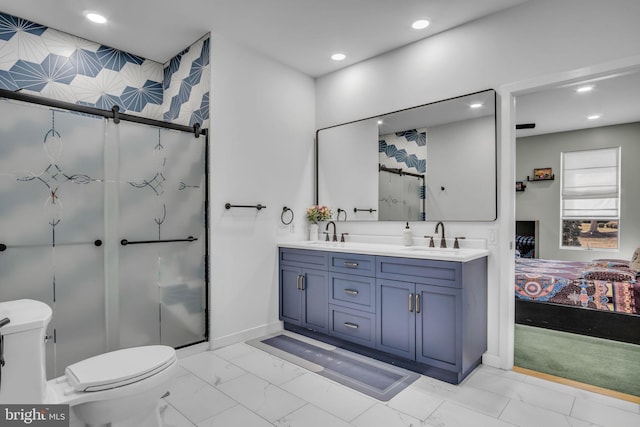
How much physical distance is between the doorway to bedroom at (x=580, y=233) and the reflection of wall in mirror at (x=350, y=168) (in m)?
1.53

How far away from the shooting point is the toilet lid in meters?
1.54

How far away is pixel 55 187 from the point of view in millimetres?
2281

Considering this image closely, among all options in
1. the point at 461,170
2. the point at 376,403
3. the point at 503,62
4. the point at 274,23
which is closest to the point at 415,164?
the point at 461,170

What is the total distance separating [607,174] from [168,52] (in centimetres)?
678

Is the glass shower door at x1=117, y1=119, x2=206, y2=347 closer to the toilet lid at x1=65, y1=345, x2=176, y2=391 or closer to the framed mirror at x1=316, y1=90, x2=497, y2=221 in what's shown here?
the toilet lid at x1=65, y1=345, x2=176, y2=391

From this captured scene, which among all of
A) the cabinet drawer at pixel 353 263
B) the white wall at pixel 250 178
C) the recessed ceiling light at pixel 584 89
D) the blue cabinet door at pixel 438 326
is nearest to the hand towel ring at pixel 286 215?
the white wall at pixel 250 178

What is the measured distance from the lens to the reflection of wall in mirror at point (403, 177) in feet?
10.5

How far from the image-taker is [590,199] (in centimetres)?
589

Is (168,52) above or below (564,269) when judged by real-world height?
above

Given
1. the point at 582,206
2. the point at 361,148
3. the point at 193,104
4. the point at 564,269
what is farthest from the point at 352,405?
the point at 582,206

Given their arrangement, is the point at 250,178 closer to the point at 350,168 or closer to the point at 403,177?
the point at 350,168

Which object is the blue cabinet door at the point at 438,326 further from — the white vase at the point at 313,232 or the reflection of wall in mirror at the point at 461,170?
the white vase at the point at 313,232

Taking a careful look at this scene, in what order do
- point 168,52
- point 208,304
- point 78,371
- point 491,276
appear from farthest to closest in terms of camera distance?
point 168,52, point 208,304, point 491,276, point 78,371

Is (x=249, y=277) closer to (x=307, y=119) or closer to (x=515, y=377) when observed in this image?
(x=307, y=119)
